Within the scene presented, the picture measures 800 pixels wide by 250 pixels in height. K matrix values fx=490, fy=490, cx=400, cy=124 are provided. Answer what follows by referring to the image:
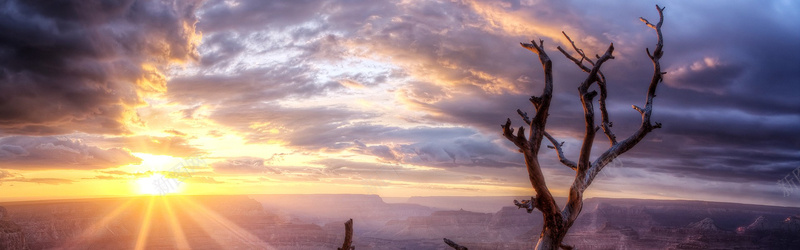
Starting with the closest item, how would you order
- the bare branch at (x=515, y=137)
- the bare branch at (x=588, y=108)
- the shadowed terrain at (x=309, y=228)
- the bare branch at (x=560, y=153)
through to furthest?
1. the bare branch at (x=515, y=137)
2. the bare branch at (x=588, y=108)
3. the bare branch at (x=560, y=153)
4. the shadowed terrain at (x=309, y=228)

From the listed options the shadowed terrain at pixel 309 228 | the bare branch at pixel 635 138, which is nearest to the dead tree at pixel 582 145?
the bare branch at pixel 635 138

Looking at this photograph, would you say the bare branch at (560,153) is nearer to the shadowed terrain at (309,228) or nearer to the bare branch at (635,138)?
the bare branch at (635,138)

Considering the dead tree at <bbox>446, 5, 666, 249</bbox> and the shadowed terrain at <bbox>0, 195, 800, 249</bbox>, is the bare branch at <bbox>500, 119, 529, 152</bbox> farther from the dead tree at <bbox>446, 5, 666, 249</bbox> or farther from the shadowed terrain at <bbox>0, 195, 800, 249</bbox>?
the shadowed terrain at <bbox>0, 195, 800, 249</bbox>

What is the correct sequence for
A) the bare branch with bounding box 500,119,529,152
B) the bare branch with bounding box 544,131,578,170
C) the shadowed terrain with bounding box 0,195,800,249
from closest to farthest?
the bare branch with bounding box 500,119,529,152
the bare branch with bounding box 544,131,578,170
the shadowed terrain with bounding box 0,195,800,249

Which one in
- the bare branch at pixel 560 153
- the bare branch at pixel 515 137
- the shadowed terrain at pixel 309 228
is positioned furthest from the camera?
the shadowed terrain at pixel 309 228

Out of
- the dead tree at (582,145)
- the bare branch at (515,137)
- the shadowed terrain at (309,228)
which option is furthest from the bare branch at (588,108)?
the shadowed terrain at (309,228)

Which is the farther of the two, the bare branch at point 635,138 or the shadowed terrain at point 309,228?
the shadowed terrain at point 309,228

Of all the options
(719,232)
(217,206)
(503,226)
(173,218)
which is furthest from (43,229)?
(719,232)

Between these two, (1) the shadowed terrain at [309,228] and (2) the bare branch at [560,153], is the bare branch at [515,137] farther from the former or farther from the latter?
(1) the shadowed terrain at [309,228]

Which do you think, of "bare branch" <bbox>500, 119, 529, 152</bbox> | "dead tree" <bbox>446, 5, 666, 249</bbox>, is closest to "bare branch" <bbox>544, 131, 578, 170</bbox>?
"dead tree" <bbox>446, 5, 666, 249</bbox>

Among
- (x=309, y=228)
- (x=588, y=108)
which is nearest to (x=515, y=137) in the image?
(x=588, y=108)

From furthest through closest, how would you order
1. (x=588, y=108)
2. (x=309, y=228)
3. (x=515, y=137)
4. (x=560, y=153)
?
(x=309, y=228) < (x=560, y=153) < (x=588, y=108) < (x=515, y=137)

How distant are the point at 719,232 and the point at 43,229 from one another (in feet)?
460

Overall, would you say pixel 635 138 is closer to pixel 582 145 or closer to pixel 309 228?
pixel 582 145
